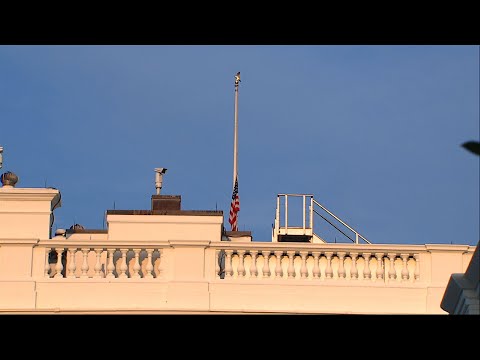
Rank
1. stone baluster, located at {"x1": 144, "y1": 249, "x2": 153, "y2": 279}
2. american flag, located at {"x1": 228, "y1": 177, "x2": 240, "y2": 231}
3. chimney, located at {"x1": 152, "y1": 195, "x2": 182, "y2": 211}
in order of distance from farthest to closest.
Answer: american flag, located at {"x1": 228, "y1": 177, "x2": 240, "y2": 231}
chimney, located at {"x1": 152, "y1": 195, "x2": 182, "y2": 211}
stone baluster, located at {"x1": 144, "y1": 249, "x2": 153, "y2": 279}

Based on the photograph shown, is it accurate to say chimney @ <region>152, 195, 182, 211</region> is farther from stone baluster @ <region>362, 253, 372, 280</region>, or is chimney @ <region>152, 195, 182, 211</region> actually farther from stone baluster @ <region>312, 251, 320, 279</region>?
stone baluster @ <region>362, 253, 372, 280</region>

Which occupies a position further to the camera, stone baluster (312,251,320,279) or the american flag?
the american flag

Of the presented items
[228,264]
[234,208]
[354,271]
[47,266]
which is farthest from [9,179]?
[234,208]

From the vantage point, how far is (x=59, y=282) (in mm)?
24500

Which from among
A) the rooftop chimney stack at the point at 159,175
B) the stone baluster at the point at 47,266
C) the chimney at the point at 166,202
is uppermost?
the rooftop chimney stack at the point at 159,175

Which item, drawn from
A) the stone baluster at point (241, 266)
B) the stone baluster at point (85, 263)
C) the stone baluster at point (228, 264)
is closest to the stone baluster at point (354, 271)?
the stone baluster at point (241, 266)

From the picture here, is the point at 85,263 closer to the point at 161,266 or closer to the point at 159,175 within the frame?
the point at 161,266

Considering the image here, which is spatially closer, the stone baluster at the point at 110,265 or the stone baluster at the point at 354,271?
the stone baluster at the point at 110,265

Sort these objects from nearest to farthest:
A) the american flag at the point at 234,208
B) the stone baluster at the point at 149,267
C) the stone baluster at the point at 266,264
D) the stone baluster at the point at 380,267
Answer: the stone baluster at the point at 149,267, the stone baluster at the point at 266,264, the stone baluster at the point at 380,267, the american flag at the point at 234,208

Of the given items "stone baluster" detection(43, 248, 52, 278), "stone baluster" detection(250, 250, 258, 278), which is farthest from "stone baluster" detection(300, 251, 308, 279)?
"stone baluster" detection(43, 248, 52, 278)

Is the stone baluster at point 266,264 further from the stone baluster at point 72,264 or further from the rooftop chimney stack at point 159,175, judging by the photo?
the rooftop chimney stack at point 159,175
